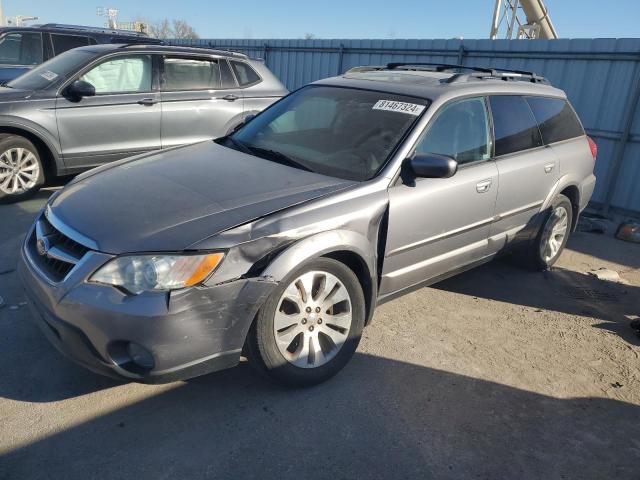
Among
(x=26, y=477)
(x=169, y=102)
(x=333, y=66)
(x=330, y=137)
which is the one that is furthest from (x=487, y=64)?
(x=26, y=477)

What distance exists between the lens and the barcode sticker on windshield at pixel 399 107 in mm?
3537

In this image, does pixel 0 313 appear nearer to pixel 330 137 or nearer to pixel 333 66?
pixel 330 137

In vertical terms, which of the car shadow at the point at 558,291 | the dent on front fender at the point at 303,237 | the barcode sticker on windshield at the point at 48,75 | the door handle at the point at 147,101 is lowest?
the car shadow at the point at 558,291

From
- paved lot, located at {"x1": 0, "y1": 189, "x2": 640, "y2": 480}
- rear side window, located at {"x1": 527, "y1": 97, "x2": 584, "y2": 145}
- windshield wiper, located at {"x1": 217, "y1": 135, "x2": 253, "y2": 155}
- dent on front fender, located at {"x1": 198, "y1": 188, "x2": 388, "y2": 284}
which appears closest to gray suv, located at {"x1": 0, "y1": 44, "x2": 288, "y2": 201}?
paved lot, located at {"x1": 0, "y1": 189, "x2": 640, "y2": 480}

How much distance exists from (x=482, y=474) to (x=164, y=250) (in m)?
1.82

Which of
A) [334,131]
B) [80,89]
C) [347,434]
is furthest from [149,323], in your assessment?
[80,89]

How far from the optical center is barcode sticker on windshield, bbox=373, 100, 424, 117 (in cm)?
354

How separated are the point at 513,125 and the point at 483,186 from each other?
807mm

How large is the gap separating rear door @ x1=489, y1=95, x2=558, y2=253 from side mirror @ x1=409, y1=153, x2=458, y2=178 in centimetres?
100

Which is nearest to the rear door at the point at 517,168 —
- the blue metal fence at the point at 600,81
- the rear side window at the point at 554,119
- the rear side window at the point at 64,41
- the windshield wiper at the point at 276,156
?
the rear side window at the point at 554,119

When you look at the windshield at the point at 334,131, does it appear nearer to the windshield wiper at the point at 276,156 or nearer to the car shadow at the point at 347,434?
the windshield wiper at the point at 276,156

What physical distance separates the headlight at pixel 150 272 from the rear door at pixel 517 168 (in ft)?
8.41

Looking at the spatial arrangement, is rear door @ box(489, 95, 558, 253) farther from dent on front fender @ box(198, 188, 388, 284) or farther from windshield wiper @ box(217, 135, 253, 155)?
windshield wiper @ box(217, 135, 253, 155)

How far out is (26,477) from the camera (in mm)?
2266
